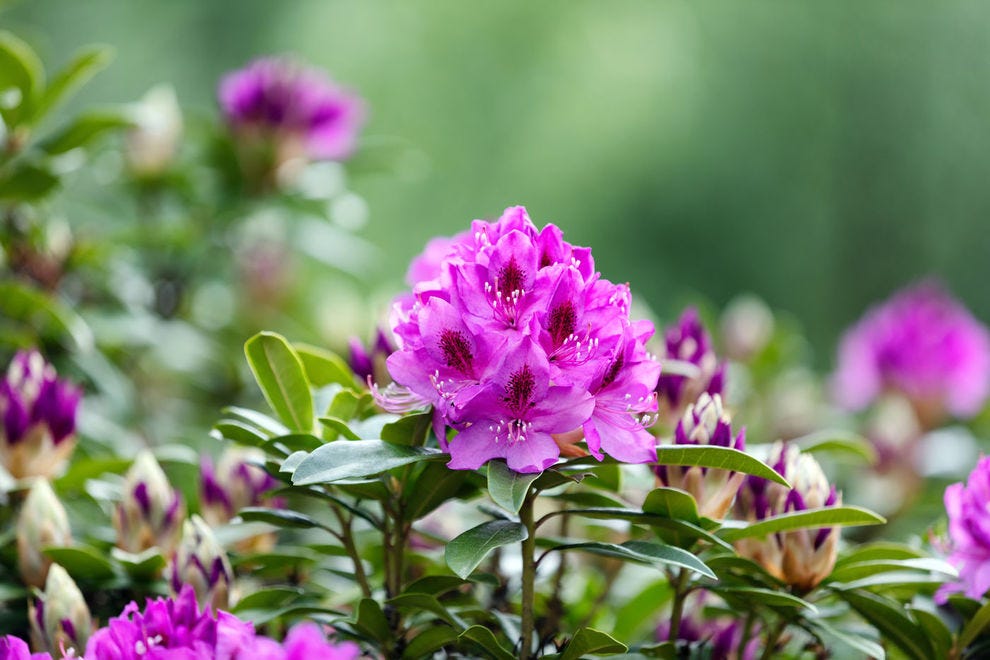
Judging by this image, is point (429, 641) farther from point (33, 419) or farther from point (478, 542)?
point (33, 419)

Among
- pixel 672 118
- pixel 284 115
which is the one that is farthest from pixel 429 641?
pixel 672 118

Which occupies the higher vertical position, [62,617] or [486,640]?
[486,640]

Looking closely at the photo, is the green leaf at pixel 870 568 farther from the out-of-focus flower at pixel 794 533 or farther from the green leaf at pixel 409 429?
the green leaf at pixel 409 429

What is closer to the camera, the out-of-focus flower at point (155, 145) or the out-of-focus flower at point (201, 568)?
the out-of-focus flower at point (201, 568)

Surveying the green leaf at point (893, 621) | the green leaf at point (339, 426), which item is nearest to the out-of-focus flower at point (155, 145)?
the green leaf at point (339, 426)

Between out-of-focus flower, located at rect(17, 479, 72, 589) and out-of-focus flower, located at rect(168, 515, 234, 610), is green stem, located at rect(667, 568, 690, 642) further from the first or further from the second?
out-of-focus flower, located at rect(17, 479, 72, 589)

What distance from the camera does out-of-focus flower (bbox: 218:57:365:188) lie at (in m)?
1.89

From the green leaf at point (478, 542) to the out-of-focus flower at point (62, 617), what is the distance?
386 mm

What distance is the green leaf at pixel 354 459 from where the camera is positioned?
0.82 metres

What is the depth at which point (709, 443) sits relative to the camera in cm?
101

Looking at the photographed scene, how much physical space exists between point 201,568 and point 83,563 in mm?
150

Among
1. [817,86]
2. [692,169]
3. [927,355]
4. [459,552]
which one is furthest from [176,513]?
[817,86]

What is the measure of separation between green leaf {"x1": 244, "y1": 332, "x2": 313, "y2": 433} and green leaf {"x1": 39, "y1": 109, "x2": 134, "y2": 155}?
673 mm

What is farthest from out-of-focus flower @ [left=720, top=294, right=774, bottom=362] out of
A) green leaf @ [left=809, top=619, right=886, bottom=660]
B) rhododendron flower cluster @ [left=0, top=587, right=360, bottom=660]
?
rhododendron flower cluster @ [left=0, top=587, right=360, bottom=660]
